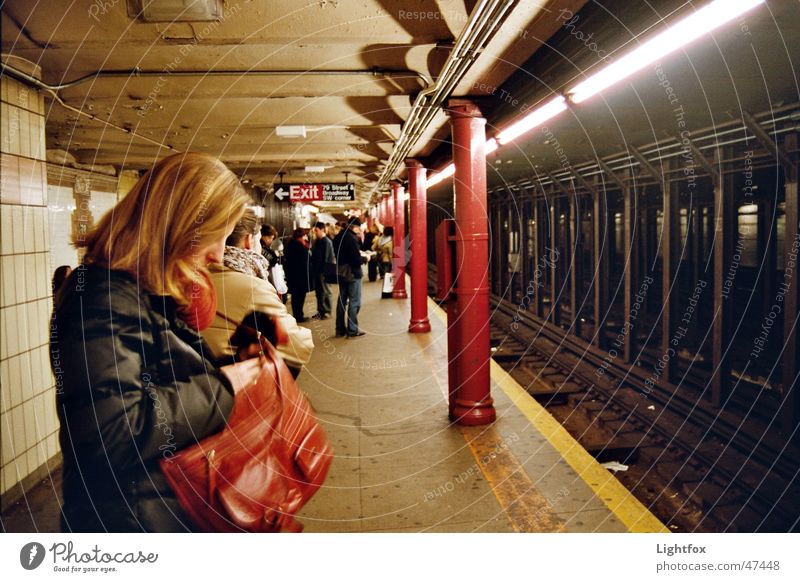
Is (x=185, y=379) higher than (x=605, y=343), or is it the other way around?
(x=185, y=379)

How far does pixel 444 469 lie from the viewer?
371cm

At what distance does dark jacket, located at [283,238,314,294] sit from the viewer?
875cm

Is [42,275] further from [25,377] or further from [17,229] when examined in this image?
[25,377]

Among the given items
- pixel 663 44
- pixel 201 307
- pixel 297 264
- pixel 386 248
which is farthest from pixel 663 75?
pixel 386 248

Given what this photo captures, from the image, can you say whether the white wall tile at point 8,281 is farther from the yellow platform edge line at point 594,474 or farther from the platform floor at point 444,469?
the yellow platform edge line at point 594,474

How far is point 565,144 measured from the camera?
7.30 meters

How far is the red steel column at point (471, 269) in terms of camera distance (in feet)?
14.6

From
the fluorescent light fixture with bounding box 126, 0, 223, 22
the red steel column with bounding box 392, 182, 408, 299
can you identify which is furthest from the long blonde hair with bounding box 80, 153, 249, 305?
the red steel column with bounding box 392, 182, 408, 299

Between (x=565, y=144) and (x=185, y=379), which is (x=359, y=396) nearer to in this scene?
(x=185, y=379)

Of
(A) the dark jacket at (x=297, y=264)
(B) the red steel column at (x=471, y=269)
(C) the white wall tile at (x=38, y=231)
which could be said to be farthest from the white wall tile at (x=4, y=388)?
(A) the dark jacket at (x=297, y=264)

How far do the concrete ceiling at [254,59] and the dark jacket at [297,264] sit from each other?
2373 mm

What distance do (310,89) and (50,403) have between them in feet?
9.60
